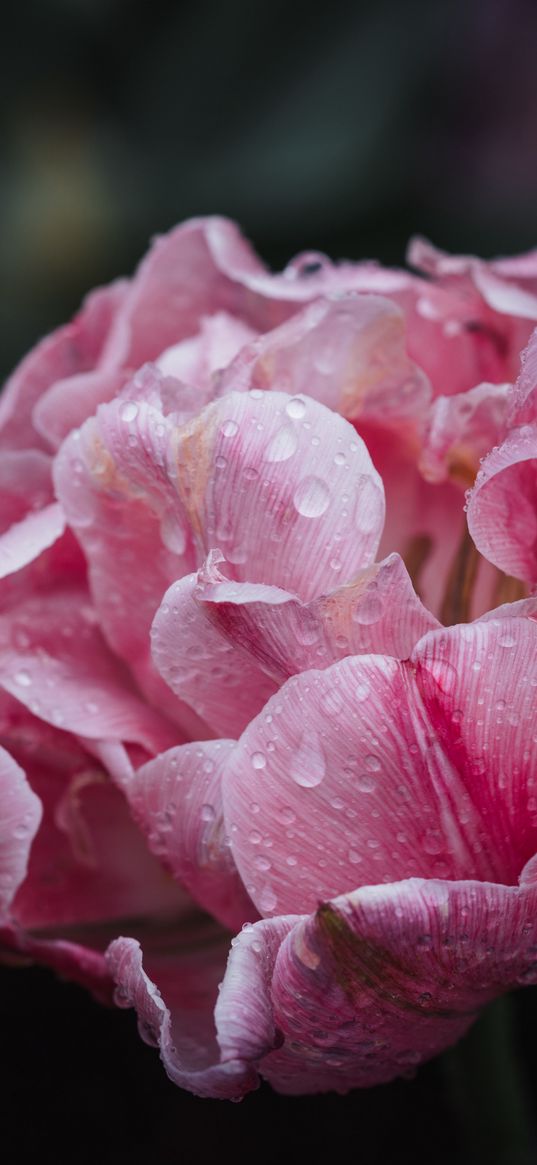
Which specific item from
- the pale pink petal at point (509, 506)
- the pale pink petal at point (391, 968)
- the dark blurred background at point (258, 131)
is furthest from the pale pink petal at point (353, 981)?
the dark blurred background at point (258, 131)

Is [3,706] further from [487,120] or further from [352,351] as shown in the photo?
[487,120]

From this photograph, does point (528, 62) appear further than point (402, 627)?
Yes

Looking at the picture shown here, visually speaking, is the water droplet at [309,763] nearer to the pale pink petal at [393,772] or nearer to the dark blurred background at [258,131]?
the pale pink petal at [393,772]

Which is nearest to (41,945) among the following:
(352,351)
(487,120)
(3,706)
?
(3,706)

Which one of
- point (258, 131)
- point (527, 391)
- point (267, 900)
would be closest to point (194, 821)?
point (267, 900)

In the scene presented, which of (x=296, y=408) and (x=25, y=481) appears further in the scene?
(x=25, y=481)

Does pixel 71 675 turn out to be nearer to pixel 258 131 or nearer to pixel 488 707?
pixel 488 707
